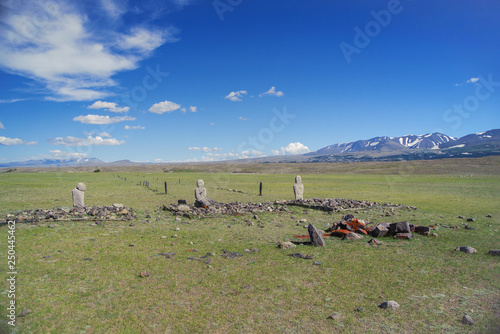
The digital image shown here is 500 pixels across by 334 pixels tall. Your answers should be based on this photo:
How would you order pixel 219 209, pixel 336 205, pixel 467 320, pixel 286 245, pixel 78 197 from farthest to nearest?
pixel 336 205 < pixel 78 197 < pixel 219 209 < pixel 286 245 < pixel 467 320

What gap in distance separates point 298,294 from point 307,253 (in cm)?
330

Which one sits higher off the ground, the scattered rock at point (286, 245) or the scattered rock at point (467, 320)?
the scattered rock at point (467, 320)

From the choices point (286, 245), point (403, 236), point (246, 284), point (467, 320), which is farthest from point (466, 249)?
point (246, 284)

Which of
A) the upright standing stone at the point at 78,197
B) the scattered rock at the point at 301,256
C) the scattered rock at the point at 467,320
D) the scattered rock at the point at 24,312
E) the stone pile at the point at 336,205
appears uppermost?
the upright standing stone at the point at 78,197

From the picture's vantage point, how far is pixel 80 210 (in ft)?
55.2

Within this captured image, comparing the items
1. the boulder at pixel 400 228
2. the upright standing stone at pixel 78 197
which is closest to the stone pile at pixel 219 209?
the upright standing stone at pixel 78 197

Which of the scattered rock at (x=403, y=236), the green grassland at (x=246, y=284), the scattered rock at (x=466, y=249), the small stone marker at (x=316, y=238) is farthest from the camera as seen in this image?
the scattered rock at (x=403, y=236)

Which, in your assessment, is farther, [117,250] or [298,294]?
[117,250]

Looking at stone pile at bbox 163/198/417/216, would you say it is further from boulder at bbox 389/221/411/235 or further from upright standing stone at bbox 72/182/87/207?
boulder at bbox 389/221/411/235

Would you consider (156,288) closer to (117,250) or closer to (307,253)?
(117,250)

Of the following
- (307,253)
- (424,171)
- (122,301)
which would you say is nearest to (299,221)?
(307,253)

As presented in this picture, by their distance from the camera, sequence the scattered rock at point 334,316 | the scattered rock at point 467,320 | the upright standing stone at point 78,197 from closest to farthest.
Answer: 1. the scattered rock at point 467,320
2. the scattered rock at point 334,316
3. the upright standing stone at point 78,197

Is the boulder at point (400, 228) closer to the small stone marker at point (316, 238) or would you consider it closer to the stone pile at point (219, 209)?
the small stone marker at point (316, 238)

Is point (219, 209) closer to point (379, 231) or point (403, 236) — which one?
point (379, 231)
